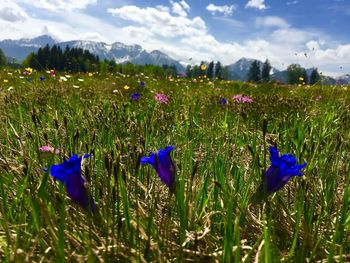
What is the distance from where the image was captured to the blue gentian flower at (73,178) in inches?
58.5

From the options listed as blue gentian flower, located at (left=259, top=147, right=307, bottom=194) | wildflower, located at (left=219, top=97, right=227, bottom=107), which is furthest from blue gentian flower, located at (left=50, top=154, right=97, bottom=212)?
wildflower, located at (left=219, top=97, right=227, bottom=107)

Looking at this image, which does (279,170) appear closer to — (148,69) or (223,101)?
(223,101)

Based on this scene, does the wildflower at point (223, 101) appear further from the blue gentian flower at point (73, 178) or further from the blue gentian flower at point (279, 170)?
the blue gentian flower at point (73, 178)

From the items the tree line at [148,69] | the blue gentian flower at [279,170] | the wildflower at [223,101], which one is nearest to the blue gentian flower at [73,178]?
the blue gentian flower at [279,170]

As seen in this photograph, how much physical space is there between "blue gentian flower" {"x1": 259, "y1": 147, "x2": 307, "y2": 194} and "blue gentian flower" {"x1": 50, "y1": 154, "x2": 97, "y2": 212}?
0.78 metres

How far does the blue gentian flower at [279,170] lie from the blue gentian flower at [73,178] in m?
0.78

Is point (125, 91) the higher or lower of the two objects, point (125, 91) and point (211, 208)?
the higher

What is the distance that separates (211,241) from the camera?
1702 mm

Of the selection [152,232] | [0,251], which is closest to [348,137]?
[152,232]

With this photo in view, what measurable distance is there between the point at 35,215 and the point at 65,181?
21 cm

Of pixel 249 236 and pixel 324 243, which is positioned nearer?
pixel 324 243

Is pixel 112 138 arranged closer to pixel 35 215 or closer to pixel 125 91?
pixel 35 215

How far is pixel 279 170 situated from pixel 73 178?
91 cm

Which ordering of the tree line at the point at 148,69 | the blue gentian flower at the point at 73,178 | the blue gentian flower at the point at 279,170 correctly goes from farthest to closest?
the tree line at the point at 148,69
the blue gentian flower at the point at 279,170
the blue gentian flower at the point at 73,178
